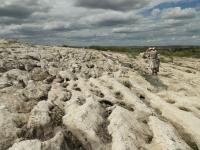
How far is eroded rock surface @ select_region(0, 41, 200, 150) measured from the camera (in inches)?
762

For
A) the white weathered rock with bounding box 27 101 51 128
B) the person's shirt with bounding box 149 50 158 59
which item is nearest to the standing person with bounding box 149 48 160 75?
the person's shirt with bounding box 149 50 158 59

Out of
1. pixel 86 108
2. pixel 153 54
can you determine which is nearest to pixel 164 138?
pixel 86 108

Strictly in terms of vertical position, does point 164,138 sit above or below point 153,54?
below

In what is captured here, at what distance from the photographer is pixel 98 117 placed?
2245cm

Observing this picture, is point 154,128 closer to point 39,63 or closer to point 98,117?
point 98,117

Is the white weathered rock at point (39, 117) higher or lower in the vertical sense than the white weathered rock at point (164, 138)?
higher

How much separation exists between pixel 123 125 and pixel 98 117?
6.42 feet

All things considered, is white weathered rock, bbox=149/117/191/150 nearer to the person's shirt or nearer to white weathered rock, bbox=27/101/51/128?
white weathered rock, bbox=27/101/51/128

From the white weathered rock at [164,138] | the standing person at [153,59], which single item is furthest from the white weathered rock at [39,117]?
the standing person at [153,59]

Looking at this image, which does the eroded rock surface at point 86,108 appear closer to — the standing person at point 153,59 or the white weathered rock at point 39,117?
the white weathered rock at point 39,117

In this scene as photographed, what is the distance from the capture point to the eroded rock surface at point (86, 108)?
1936cm

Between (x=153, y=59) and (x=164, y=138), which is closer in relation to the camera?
(x=164, y=138)

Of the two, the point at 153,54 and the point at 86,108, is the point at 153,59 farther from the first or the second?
the point at 86,108

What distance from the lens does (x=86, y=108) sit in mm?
23141
